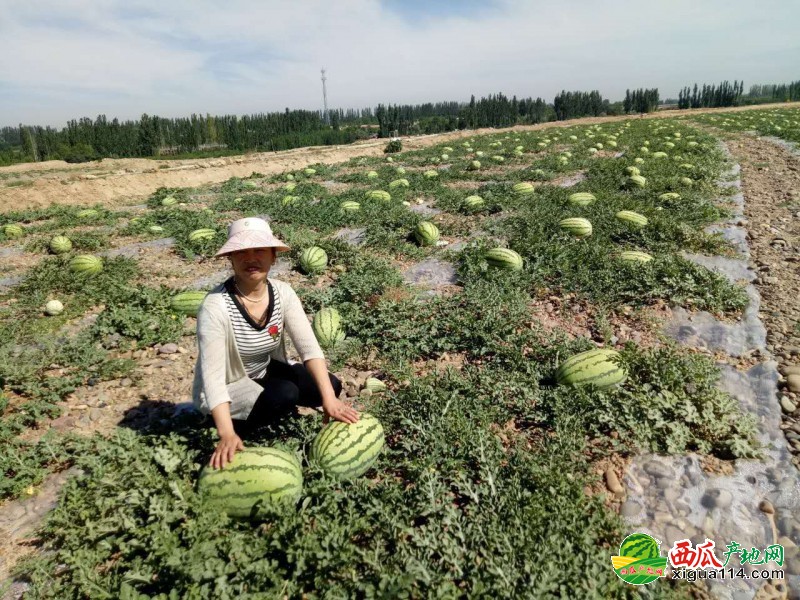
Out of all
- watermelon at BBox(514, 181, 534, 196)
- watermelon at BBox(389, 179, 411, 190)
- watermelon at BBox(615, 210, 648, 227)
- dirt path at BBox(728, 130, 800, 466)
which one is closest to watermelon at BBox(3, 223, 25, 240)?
watermelon at BBox(389, 179, 411, 190)

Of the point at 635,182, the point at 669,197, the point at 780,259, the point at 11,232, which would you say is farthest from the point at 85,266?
the point at 635,182

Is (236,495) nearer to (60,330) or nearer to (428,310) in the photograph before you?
(428,310)

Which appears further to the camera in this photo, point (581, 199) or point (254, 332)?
point (581, 199)

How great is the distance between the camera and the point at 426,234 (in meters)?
7.20

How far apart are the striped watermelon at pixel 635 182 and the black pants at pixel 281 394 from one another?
893 cm

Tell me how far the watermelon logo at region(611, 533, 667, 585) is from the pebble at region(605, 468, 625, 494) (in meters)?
0.32

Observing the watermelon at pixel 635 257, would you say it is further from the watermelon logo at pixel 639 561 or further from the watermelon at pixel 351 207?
the watermelon at pixel 351 207

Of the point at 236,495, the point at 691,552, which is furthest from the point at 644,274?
the point at 236,495

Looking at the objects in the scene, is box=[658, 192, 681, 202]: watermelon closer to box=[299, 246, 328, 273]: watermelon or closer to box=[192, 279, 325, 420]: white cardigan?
box=[299, 246, 328, 273]: watermelon

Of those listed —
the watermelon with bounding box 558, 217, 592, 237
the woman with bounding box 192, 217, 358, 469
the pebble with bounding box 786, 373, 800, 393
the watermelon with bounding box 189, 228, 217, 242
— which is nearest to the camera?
the woman with bounding box 192, 217, 358, 469

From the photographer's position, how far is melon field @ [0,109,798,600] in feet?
7.29

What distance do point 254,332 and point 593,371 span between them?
102 inches

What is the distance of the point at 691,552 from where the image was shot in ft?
7.88

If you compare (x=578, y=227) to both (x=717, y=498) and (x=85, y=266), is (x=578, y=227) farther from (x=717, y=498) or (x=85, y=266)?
(x=85, y=266)
